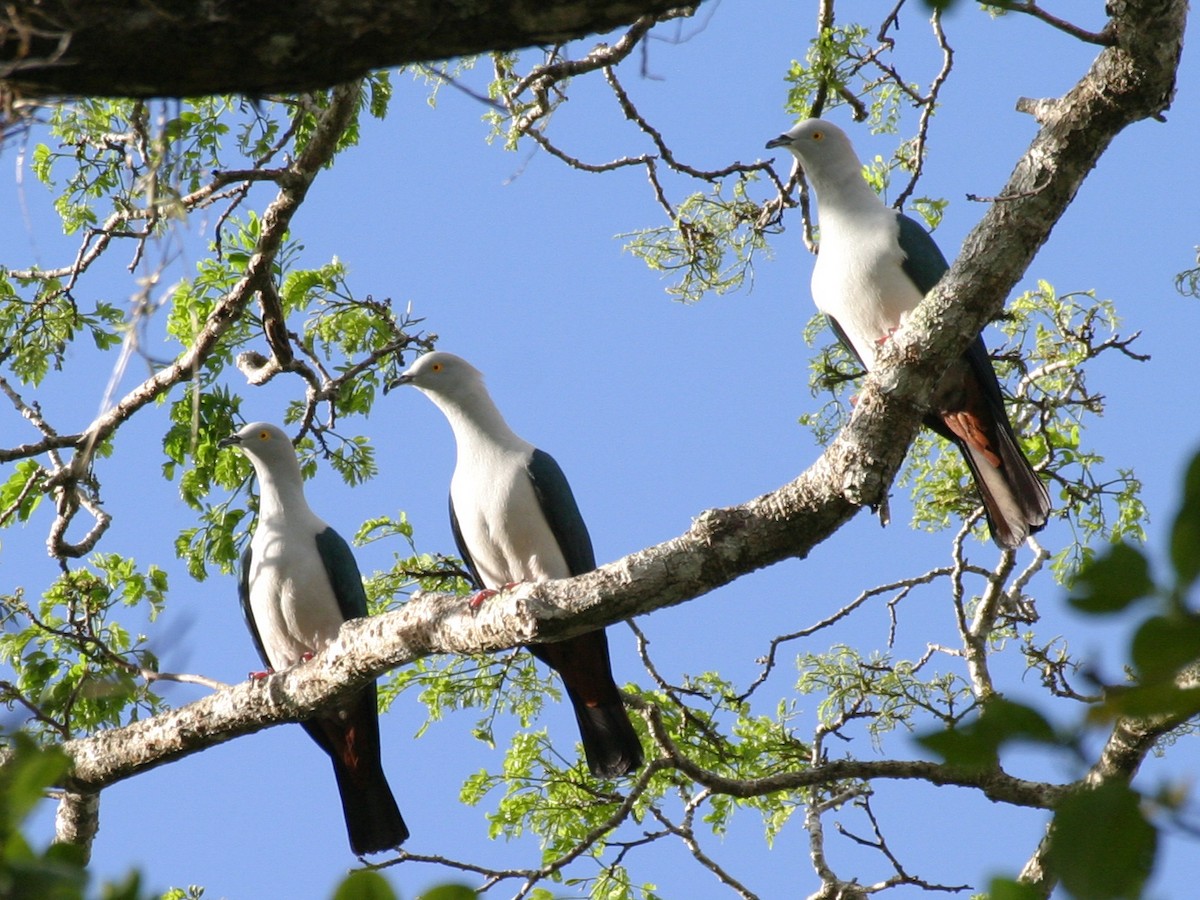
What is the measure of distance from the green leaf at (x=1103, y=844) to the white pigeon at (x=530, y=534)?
4388mm

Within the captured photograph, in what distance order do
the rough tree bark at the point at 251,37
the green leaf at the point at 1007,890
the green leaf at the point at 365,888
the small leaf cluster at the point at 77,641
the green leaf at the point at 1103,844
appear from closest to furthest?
the green leaf at the point at 1103,844
the green leaf at the point at 1007,890
the green leaf at the point at 365,888
the rough tree bark at the point at 251,37
the small leaf cluster at the point at 77,641

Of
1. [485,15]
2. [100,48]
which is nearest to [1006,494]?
[485,15]

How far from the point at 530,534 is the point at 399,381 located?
1145 millimetres

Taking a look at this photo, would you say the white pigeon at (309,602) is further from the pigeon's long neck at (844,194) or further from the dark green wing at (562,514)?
the pigeon's long neck at (844,194)

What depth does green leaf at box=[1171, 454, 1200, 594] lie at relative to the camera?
86cm

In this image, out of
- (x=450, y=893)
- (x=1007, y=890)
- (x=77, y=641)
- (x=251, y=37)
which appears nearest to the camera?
(x=1007, y=890)

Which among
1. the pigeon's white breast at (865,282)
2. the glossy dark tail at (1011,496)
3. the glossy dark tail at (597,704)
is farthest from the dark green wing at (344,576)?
the glossy dark tail at (1011,496)

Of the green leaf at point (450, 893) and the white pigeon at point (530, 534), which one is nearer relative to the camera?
the green leaf at point (450, 893)

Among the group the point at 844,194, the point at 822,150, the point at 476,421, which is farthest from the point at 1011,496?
the point at 476,421

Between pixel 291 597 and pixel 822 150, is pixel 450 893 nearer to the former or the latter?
pixel 291 597

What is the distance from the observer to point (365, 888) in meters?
1.11

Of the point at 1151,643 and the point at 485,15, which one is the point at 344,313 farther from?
the point at 1151,643

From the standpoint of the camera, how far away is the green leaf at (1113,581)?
88cm

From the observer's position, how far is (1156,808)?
862 millimetres
